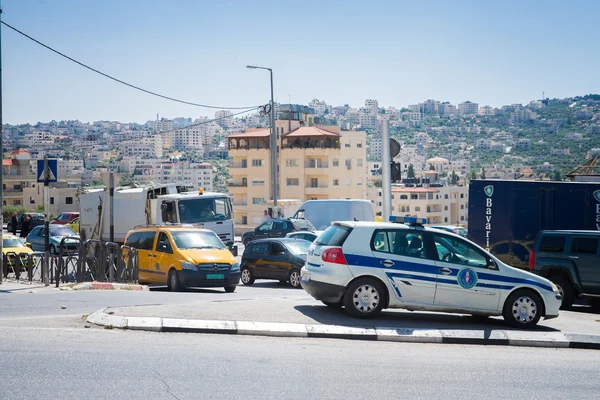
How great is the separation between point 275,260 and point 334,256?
1021 cm

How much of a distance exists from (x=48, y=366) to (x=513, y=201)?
15.2 m

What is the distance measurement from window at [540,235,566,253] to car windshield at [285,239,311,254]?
749cm

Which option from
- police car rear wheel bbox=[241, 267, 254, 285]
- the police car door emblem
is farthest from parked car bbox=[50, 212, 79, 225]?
the police car door emblem

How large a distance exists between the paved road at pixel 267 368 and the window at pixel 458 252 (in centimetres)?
183

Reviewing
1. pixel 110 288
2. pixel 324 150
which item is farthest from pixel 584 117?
pixel 110 288

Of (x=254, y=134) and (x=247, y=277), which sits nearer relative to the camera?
(x=247, y=277)

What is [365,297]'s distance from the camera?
1154 cm

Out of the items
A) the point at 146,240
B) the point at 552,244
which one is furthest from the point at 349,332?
the point at 146,240

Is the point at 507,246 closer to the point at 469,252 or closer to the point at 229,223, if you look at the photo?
the point at 469,252

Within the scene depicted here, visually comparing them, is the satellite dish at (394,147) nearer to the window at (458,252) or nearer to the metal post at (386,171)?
the metal post at (386,171)

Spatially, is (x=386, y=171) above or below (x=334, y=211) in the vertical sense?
above

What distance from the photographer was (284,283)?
74.1 feet

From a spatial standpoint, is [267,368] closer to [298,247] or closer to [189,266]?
[189,266]

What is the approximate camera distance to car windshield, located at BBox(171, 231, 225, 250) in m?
18.9
